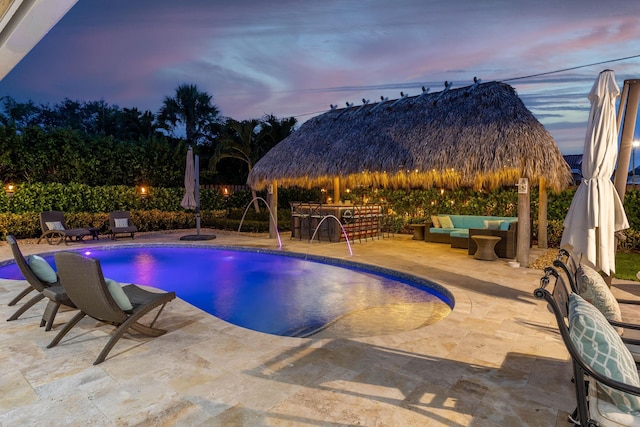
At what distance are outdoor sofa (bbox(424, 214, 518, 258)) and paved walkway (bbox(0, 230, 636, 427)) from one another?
4.11 m

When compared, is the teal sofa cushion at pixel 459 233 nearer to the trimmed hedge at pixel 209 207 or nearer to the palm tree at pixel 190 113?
the trimmed hedge at pixel 209 207

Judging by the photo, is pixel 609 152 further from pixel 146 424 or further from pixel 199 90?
pixel 199 90

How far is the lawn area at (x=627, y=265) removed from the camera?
625 centimetres

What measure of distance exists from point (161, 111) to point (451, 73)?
17.3 metres

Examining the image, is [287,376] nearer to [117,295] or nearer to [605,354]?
[117,295]

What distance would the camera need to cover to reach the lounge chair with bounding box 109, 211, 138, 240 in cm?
1119

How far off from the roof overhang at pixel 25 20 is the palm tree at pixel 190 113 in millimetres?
21006

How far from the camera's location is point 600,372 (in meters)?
1.66

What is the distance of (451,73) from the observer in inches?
822

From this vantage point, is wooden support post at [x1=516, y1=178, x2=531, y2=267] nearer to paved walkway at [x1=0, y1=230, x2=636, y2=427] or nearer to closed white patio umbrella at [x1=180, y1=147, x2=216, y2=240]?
paved walkway at [x1=0, y1=230, x2=636, y2=427]

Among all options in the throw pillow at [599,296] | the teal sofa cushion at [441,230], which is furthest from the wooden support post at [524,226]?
the throw pillow at [599,296]

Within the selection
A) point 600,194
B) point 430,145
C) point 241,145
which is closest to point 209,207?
point 241,145

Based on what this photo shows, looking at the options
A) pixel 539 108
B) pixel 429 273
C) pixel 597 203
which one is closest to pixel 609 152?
pixel 597 203

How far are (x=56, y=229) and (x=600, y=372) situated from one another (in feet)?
39.8
